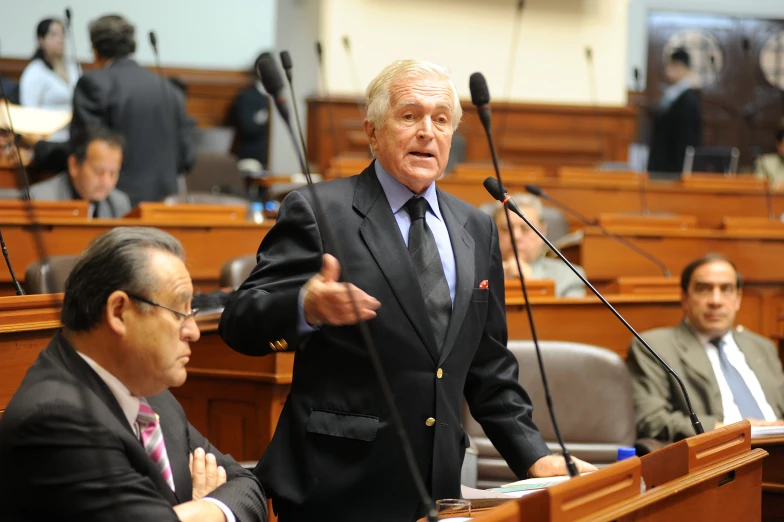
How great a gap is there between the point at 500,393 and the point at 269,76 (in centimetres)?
83

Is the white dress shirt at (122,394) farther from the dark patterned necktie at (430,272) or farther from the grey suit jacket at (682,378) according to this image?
the grey suit jacket at (682,378)

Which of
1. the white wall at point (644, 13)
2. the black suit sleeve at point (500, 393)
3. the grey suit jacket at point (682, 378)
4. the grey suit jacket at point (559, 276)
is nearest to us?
the black suit sleeve at point (500, 393)

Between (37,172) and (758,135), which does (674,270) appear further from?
(758,135)

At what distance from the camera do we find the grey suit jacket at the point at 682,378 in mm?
3508

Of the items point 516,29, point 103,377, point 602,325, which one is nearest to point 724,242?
point 602,325

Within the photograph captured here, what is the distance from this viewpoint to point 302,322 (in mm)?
1879

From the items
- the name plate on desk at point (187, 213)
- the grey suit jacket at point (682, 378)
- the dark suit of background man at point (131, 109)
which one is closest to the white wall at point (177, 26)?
the dark suit of background man at point (131, 109)

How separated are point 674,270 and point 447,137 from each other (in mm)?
3416

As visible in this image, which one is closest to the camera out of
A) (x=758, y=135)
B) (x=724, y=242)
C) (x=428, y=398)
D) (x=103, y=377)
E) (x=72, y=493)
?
(x=72, y=493)

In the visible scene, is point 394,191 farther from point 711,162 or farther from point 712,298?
point 711,162

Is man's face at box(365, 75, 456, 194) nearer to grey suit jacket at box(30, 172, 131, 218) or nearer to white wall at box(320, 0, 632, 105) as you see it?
grey suit jacket at box(30, 172, 131, 218)

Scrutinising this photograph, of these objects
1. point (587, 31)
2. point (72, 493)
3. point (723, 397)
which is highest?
point (587, 31)

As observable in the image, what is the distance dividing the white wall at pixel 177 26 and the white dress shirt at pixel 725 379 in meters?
6.24

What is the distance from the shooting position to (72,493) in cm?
158
